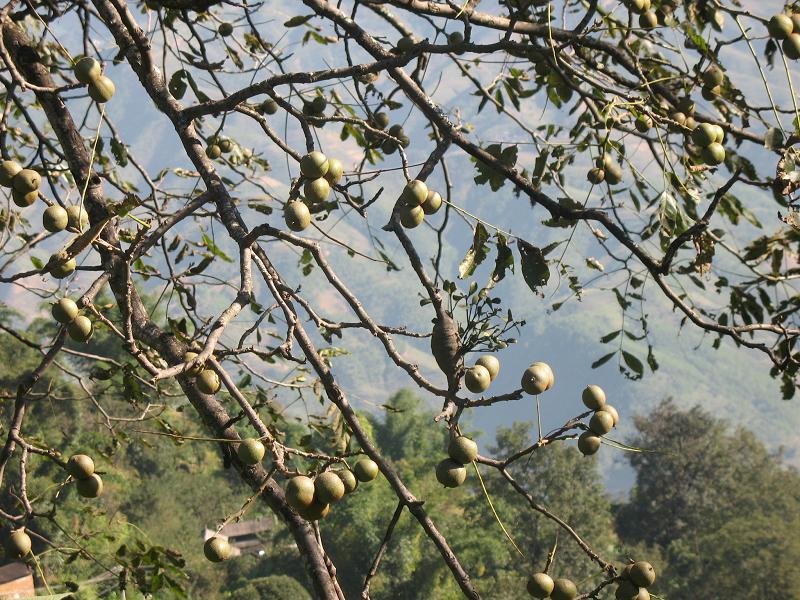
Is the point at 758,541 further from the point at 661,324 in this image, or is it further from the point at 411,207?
the point at 661,324

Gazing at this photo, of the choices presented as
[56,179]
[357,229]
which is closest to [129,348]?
[56,179]

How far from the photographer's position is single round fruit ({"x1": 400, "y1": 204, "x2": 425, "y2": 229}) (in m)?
1.85

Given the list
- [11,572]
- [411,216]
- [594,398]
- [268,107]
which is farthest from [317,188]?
[11,572]

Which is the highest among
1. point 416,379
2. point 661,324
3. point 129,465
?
point 661,324

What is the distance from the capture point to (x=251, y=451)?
1.46 m

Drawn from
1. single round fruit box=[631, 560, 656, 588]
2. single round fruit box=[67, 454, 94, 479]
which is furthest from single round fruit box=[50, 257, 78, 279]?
single round fruit box=[631, 560, 656, 588]

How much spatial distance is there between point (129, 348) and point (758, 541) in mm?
29638

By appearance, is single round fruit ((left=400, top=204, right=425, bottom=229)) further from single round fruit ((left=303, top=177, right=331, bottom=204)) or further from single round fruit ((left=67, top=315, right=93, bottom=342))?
single round fruit ((left=67, top=315, right=93, bottom=342))

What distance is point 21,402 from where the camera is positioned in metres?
1.75

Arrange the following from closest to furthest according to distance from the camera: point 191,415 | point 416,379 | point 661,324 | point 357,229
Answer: point 416,379 → point 191,415 → point 661,324 → point 357,229

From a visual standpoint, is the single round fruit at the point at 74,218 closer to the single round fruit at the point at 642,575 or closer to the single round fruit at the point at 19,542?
the single round fruit at the point at 19,542

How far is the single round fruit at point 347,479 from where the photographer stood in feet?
4.93

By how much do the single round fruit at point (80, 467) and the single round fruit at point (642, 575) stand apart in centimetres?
120

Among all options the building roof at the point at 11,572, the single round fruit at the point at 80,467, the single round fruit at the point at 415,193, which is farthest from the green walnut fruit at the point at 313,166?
the building roof at the point at 11,572
